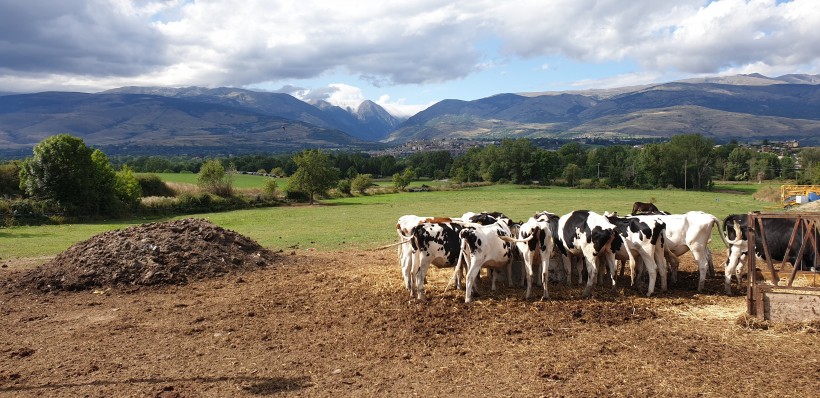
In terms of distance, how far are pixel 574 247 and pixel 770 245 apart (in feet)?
21.5

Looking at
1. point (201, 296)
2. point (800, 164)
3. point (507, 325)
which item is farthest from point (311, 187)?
point (800, 164)

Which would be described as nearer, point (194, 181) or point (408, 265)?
point (408, 265)

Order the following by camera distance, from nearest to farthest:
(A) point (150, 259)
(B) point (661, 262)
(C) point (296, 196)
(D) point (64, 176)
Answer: (B) point (661, 262), (A) point (150, 259), (D) point (64, 176), (C) point (296, 196)

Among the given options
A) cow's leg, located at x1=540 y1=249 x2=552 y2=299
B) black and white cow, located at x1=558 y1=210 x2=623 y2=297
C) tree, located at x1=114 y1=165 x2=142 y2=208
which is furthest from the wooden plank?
tree, located at x1=114 y1=165 x2=142 y2=208

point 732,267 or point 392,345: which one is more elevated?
point 732,267

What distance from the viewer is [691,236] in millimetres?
14445

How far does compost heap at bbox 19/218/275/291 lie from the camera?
16.3m

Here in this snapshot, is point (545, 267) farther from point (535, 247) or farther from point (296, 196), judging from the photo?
point (296, 196)

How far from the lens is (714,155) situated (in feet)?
371

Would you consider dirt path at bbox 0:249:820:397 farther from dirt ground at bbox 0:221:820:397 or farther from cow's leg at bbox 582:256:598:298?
cow's leg at bbox 582:256:598:298

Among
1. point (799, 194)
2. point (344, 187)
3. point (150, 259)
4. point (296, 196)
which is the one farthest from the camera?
point (344, 187)

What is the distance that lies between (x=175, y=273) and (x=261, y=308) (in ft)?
17.2

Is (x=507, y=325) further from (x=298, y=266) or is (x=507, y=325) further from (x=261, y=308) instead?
(x=298, y=266)

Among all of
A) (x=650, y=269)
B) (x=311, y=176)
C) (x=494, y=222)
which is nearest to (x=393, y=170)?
(x=311, y=176)
